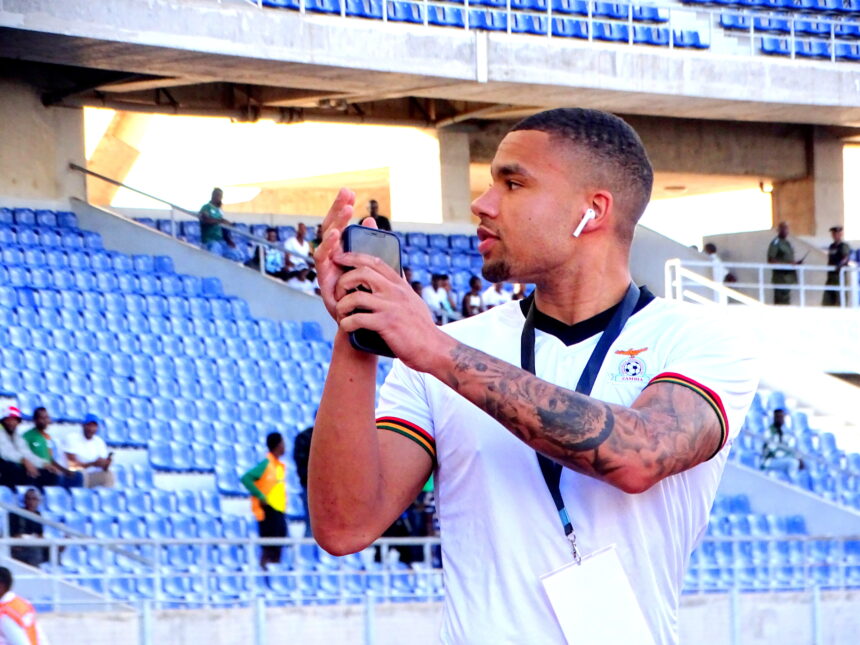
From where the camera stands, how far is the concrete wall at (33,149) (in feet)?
62.1

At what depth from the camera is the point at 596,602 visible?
2578mm

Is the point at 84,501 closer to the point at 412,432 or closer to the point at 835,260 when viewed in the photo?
the point at 412,432

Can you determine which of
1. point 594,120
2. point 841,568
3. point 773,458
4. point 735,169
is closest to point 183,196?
point 735,169

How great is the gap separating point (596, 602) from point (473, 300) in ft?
50.0

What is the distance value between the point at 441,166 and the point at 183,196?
7.80m

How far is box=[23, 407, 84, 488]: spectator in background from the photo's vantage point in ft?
39.0

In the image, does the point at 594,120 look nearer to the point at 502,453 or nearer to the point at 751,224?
the point at 502,453

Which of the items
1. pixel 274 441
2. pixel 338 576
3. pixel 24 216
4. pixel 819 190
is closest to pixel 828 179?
pixel 819 190

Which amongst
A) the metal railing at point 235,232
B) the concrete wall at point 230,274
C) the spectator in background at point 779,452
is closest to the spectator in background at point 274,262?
the metal railing at point 235,232

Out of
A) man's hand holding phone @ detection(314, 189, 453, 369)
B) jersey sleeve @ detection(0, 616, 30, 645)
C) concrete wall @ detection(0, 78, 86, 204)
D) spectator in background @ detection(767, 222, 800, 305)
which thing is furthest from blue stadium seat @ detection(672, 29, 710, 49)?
man's hand holding phone @ detection(314, 189, 453, 369)

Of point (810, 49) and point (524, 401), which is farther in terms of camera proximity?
point (810, 49)

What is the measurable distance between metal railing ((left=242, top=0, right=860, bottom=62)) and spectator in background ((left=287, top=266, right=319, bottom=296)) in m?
2.85

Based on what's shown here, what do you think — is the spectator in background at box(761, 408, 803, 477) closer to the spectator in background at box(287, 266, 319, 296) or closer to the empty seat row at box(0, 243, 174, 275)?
the spectator in background at box(287, 266, 319, 296)

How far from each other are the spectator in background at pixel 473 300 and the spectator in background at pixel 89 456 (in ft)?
17.7
